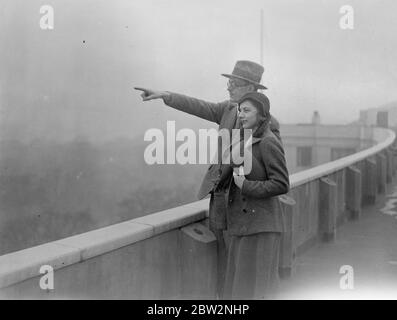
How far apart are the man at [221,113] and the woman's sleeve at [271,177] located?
0.83 ft

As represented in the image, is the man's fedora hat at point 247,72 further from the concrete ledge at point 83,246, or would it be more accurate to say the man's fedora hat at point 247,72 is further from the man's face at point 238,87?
the concrete ledge at point 83,246

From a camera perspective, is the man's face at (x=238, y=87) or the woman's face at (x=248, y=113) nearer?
the woman's face at (x=248, y=113)

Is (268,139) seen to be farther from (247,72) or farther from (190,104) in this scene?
(190,104)

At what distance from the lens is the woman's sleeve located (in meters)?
3.96

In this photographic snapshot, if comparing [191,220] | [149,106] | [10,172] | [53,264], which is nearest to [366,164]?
Answer: [191,220]

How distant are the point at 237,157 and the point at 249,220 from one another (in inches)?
17.3

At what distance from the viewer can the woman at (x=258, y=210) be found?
13.1 feet

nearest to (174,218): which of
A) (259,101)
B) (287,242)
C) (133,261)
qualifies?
(133,261)

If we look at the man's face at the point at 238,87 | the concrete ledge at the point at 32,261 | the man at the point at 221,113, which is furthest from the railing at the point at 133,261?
the man's face at the point at 238,87

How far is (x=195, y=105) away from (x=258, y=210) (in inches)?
41.1

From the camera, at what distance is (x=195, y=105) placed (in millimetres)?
4668

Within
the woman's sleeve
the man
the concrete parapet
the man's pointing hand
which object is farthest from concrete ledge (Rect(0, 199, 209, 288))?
the concrete parapet

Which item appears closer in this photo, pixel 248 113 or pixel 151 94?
pixel 248 113
